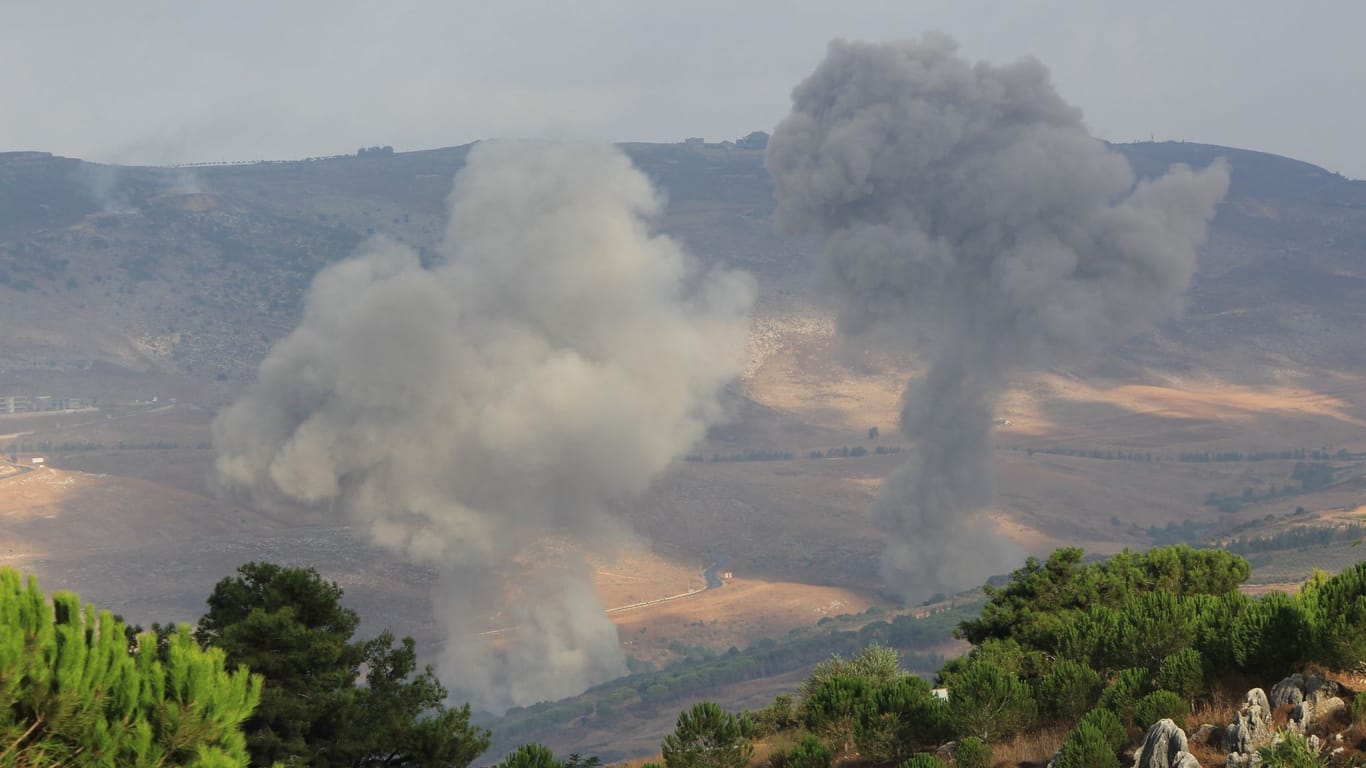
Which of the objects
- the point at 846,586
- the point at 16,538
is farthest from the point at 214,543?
the point at 846,586

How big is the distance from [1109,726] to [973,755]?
2759 mm

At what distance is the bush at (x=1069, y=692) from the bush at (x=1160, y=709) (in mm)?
2852

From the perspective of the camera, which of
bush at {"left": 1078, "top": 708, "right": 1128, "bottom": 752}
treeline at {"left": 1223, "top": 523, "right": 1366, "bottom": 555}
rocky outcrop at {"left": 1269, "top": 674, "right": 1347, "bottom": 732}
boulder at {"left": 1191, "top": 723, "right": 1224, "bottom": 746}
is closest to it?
rocky outcrop at {"left": 1269, "top": 674, "right": 1347, "bottom": 732}

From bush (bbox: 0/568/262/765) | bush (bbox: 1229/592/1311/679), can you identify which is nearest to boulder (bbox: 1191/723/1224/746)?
bush (bbox: 1229/592/1311/679)

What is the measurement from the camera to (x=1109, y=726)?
74.8 feet

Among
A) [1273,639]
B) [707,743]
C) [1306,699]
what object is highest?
[1273,639]

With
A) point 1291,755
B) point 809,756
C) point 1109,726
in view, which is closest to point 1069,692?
point 1109,726

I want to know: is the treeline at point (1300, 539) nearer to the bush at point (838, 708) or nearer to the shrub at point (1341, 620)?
the bush at point (838, 708)

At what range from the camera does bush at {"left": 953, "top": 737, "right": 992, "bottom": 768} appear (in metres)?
24.5

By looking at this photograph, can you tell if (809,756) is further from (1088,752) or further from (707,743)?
(1088,752)

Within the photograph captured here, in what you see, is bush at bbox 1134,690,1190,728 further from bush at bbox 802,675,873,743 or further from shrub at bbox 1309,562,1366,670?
bush at bbox 802,675,873,743

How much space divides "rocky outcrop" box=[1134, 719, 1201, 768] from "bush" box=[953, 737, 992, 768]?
3.79m

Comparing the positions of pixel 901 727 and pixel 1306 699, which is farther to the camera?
pixel 901 727

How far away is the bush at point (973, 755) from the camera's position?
80.4ft
